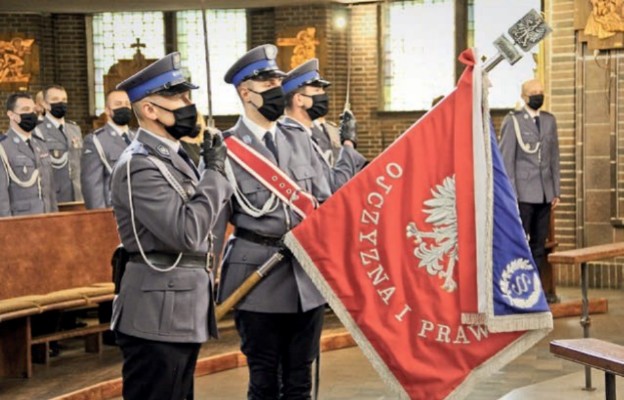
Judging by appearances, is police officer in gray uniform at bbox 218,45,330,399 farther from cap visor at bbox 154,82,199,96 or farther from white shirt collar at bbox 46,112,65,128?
white shirt collar at bbox 46,112,65,128

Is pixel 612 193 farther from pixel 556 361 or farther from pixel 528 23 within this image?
pixel 528 23

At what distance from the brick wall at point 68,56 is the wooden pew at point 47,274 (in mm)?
10599

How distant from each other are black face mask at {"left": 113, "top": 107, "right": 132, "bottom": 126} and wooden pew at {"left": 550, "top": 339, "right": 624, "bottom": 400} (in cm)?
498

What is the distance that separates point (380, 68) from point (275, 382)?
12.5m

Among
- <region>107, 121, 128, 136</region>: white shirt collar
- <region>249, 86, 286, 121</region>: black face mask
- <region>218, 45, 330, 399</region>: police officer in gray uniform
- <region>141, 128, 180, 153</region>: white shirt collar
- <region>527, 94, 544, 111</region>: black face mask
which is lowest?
<region>218, 45, 330, 399</region>: police officer in gray uniform

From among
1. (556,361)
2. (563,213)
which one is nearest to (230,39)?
(563,213)

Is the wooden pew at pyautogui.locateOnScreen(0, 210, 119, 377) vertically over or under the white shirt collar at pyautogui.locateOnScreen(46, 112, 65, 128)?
under

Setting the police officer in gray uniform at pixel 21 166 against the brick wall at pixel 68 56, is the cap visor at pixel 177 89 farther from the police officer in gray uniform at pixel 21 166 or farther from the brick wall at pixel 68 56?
the brick wall at pixel 68 56

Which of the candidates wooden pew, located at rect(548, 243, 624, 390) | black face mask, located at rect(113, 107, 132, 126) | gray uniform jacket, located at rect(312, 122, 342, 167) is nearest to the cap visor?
wooden pew, located at rect(548, 243, 624, 390)

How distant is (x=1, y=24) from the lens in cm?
1836

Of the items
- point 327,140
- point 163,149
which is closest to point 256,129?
point 163,149

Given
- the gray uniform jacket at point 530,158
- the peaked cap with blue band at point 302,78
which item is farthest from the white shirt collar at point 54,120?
the peaked cap with blue band at point 302,78

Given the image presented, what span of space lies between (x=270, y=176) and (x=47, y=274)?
3152 mm

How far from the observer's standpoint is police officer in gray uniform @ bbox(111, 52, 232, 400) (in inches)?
165
